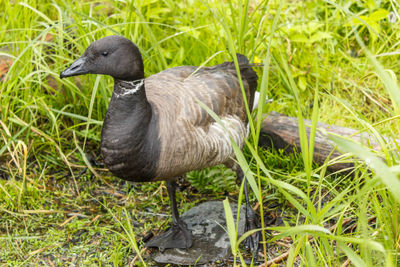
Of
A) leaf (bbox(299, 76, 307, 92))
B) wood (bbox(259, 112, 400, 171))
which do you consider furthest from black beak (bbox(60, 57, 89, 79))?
leaf (bbox(299, 76, 307, 92))

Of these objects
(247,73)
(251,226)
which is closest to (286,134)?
(247,73)

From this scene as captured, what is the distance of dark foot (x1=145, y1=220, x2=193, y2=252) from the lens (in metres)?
3.48

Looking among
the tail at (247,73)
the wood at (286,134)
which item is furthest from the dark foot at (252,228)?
the tail at (247,73)

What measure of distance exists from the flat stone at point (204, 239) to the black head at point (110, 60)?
1.15 m

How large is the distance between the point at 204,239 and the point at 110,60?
143cm

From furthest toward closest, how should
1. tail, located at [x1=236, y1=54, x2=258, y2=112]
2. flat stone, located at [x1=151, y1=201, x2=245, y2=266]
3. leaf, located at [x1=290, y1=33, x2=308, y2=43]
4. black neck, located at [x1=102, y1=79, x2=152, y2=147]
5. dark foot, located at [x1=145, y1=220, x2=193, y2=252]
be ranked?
1. leaf, located at [x1=290, y1=33, x2=308, y2=43]
2. tail, located at [x1=236, y1=54, x2=258, y2=112]
3. dark foot, located at [x1=145, y1=220, x2=193, y2=252]
4. flat stone, located at [x1=151, y1=201, x2=245, y2=266]
5. black neck, located at [x1=102, y1=79, x2=152, y2=147]

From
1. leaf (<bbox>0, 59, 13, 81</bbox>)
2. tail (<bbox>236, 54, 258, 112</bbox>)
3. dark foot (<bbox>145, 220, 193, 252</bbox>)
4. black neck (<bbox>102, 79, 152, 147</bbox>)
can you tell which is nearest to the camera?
black neck (<bbox>102, 79, 152, 147</bbox>)

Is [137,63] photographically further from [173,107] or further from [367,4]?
[367,4]

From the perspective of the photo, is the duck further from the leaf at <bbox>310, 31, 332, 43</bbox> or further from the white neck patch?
the leaf at <bbox>310, 31, 332, 43</bbox>

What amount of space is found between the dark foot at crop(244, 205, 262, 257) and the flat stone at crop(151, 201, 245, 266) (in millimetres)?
73

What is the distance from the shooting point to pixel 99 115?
429cm

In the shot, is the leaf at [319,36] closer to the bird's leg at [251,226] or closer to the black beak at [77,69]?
the bird's leg at [251,226]

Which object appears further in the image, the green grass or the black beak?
the green grass

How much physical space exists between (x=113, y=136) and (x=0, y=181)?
141 centimetres
